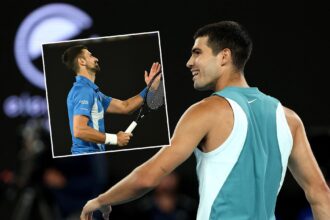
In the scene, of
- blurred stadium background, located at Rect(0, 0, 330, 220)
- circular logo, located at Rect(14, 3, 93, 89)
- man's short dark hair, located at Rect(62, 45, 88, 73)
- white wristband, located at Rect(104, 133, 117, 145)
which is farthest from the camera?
circular logo, located at Rect(14, 3, 93, 89)

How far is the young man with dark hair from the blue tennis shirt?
0.76ft

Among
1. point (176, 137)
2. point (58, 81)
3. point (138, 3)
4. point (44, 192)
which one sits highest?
point (138, 3)

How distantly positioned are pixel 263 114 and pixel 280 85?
3.02m

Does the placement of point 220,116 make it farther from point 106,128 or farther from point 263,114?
point 106,128

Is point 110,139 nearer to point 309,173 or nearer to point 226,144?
point 226,144

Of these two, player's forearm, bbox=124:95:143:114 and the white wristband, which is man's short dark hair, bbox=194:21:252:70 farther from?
the white wristband

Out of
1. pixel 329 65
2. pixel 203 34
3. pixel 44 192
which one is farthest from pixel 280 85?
pixel 203 34

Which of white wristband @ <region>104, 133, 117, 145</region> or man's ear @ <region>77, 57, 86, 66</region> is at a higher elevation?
man's ear @ <region>77, 57, 86, 66</region>

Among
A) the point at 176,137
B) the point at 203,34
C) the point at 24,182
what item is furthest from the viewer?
the point at 24,182

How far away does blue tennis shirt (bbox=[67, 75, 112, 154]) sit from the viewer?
306 cm

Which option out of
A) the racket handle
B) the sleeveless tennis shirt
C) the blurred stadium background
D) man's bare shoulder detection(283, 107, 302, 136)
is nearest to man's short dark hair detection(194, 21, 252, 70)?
the sleeveless tennis shirt

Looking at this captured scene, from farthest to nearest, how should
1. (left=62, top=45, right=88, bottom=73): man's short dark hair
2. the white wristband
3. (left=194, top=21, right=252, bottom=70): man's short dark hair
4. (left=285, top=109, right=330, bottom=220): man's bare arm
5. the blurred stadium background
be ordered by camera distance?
the blurred stadium background, (left=285, top=109, right=330, bottom=220): man's bare arm, (left=194, top=21, right=252, bottom=70): man's short dark hair, (left=62, top=45, right=88, bottom=73): man's short dark hair, the white wristband

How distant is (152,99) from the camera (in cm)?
303

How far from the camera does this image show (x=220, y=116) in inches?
120
